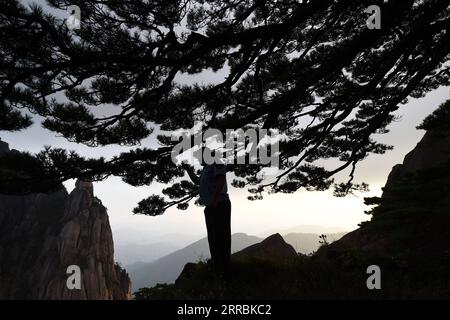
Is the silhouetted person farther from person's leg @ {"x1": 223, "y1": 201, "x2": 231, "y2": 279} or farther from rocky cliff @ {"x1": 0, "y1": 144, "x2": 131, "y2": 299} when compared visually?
rocky cliff @ {"x1": 0, "y1": 144, "x2": 131, "y2": 299}

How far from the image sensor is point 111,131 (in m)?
6.67

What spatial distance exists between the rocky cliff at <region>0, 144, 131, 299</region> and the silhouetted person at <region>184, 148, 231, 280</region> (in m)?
44.7

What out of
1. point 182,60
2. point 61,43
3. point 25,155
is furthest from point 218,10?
point 25,155

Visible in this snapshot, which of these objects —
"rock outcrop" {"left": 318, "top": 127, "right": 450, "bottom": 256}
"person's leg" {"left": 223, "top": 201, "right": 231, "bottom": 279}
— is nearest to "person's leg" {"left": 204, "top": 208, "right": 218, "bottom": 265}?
"person's leg" {"left": 223, "top": 201, "right": 231, "bottom": 279}

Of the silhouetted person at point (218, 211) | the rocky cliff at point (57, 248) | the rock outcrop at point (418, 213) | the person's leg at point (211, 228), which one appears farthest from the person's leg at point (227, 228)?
the rocky cliff at point (57, 248)

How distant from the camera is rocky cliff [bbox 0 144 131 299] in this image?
5100cm

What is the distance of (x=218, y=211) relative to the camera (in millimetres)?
5117

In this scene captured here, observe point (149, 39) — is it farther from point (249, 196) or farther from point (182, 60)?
point (249, 196)

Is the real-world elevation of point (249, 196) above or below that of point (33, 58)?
below

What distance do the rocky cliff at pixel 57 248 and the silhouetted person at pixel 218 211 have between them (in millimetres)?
44739

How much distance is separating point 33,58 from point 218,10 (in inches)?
146

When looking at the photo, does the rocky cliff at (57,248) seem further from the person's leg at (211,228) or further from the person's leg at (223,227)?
the person's leg at (223,227)

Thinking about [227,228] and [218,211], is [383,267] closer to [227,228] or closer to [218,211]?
[227,228]

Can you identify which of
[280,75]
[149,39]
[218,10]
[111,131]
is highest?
[218,10]
